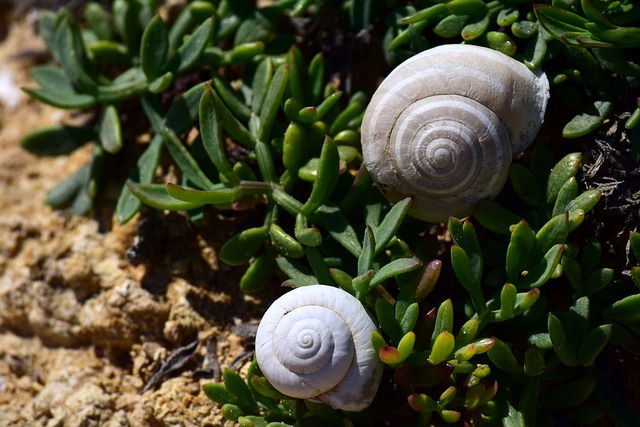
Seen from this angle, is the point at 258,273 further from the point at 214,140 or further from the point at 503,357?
the point at 503,357

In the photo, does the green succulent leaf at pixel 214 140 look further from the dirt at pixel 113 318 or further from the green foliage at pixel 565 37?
the green foliage at pixel 565 37

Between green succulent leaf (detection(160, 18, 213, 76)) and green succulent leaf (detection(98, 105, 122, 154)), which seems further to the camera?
green succulent leaf (detection(98, 105, 122, 154))

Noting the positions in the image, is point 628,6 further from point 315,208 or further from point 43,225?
point 43,225

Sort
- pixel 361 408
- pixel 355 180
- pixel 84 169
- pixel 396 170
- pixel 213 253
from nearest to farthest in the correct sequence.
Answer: pixel 361 408 < pixel 396 170 < pixel 355 180 < pixel 213 253 < pixel 84 169

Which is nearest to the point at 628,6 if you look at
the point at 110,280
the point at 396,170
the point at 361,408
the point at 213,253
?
the point at 396,170

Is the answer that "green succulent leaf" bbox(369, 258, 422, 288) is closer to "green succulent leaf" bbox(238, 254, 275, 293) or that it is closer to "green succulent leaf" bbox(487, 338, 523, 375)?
"green succulent leaf" bbox(487, 338, 523, 375)

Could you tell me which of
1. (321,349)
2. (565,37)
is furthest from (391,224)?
(565,37)

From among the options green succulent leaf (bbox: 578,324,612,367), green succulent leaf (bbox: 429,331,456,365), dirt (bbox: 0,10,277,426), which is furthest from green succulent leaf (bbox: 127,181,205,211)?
green succulent leaf (bbox: 578,324,612,367)
